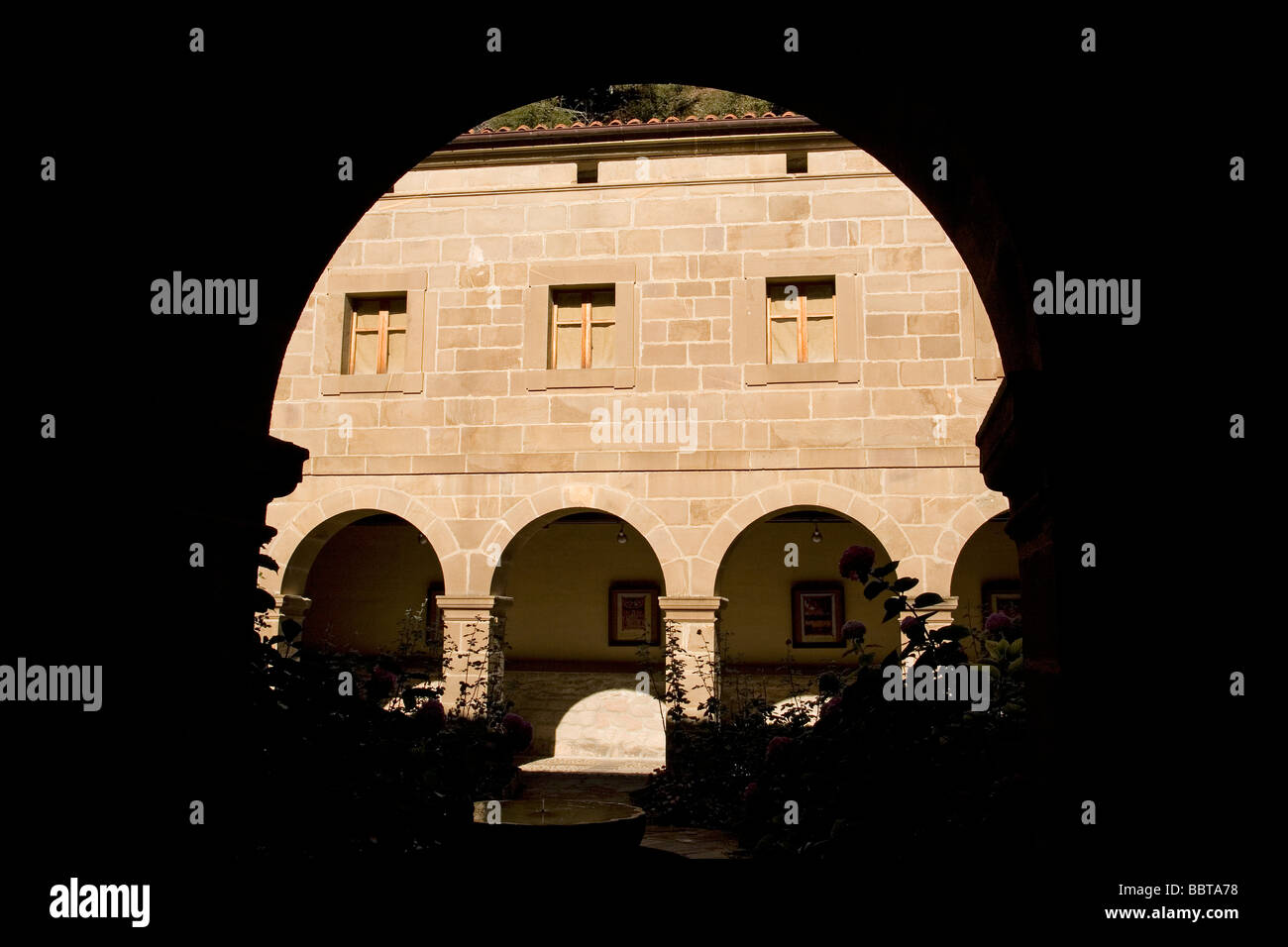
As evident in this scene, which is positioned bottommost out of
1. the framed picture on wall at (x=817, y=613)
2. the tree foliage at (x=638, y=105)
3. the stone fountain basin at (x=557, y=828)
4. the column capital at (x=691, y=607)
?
the framed picture on wall at (x=817, y=613)

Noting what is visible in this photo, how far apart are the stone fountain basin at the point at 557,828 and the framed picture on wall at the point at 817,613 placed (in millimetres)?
8890

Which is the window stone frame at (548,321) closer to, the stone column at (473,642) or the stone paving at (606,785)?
the stone column at (473,642)

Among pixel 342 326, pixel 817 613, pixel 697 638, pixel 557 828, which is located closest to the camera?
pixel 557 828

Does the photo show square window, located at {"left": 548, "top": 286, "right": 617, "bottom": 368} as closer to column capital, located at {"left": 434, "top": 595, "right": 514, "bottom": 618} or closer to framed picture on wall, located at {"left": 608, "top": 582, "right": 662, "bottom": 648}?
column capital, located at {"left": 434, "top": 595, "right": 514, "bottom": 618}

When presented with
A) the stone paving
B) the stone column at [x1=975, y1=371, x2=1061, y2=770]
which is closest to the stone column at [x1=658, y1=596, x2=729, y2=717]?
the stone paving

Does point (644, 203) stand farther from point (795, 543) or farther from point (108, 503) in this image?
point (108, 503)

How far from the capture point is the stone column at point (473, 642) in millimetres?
8578

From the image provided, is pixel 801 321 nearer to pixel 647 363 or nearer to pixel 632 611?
pixel 647 363


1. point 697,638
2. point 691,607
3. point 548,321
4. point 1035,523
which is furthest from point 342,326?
point 1035,523

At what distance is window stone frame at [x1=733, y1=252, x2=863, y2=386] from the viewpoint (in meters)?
8.89

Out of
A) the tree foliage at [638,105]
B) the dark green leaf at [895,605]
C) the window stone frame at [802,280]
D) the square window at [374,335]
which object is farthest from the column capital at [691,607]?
the tree foliage at [638,105]

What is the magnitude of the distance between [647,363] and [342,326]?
9.77 ft

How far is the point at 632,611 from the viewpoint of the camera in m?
11.6

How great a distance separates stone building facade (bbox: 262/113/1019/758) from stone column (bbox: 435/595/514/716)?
4 centimetres
